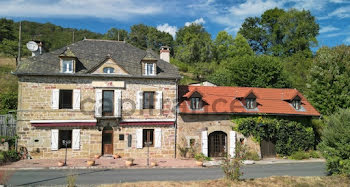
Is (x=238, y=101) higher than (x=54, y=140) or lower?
higher

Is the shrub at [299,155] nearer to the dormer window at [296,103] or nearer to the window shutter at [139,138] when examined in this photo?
the dormer window at [296,103]

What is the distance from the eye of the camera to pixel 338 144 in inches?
498

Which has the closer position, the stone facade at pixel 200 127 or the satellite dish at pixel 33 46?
the satellite dish at pixel 33 46

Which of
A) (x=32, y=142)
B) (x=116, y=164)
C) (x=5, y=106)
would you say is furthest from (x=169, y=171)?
(x=5, y=106)

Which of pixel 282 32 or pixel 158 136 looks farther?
pixel 282 32

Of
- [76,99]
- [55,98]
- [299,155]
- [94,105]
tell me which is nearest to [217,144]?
[299,155]

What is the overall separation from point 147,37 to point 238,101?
50394 millimetres

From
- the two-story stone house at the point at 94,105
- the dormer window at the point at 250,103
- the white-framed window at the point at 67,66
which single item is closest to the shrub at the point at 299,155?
the dormer window at the point at 250,103

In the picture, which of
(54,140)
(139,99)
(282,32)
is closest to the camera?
(54,140)

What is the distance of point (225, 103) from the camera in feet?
66.7

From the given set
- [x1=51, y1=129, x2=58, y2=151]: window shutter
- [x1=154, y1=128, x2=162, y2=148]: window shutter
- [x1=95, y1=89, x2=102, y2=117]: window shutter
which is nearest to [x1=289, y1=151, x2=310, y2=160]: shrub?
[x1=154, y1=128, x2=162, y2=148]: window shutter

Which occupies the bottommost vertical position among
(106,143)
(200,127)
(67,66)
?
(106,143)

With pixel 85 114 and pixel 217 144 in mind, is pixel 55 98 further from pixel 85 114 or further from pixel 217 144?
pixel 217 144

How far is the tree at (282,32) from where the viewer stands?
4756 cm
